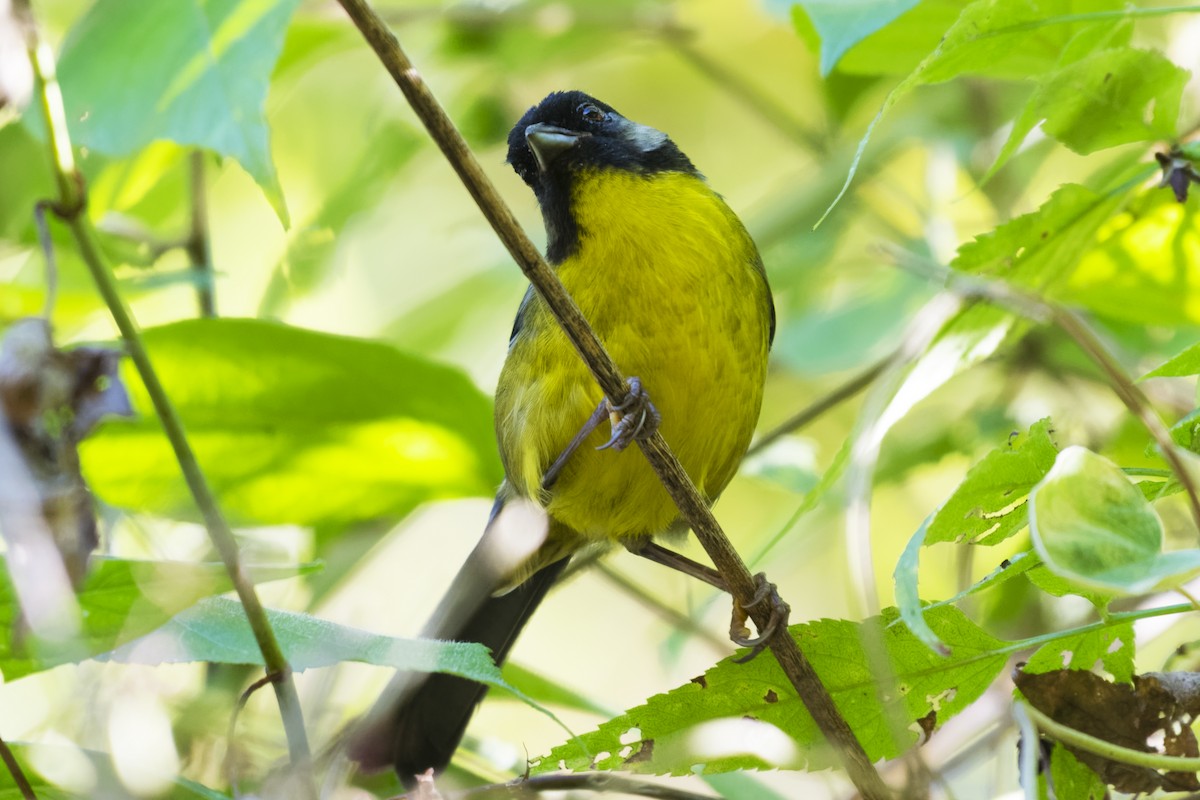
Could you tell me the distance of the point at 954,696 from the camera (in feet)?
5.56

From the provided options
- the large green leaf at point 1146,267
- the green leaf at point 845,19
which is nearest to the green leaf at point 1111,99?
the green leaf at point 845,19

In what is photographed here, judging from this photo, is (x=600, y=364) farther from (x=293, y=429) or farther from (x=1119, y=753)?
(x=293, y=429)

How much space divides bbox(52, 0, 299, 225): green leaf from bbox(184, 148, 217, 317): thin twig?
0.86 m

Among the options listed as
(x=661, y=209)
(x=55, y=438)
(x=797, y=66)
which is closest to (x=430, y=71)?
(x=661, y=209)

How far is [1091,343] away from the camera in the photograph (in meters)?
1.36

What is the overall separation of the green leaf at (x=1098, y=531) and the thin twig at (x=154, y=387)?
872mm

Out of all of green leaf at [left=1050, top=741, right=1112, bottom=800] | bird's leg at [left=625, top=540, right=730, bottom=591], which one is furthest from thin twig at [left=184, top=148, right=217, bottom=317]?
green leaf at [left=1050, top=741, right=1112, bottom=800]

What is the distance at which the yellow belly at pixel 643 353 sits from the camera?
2.92 meters

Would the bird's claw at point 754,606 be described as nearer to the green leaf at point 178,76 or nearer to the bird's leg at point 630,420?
the bird's leg at point 630,420

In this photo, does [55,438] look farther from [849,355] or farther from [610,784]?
[849,355]

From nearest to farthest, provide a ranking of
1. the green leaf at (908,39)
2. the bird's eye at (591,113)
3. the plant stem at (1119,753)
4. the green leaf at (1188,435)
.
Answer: the plant stem at (1119,753) < the green leaf at (1188,435) < the green leaf at (908,39) < the bird's eye at (591,113)

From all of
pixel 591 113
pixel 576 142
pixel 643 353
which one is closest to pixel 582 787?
pixel 643 353

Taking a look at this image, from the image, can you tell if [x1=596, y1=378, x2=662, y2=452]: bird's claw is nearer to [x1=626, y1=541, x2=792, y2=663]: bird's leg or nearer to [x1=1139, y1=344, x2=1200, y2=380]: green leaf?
[x1=626, y1=541, x2=792, y2=663]: bird's leg

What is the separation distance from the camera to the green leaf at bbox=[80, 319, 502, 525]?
7.84ft
